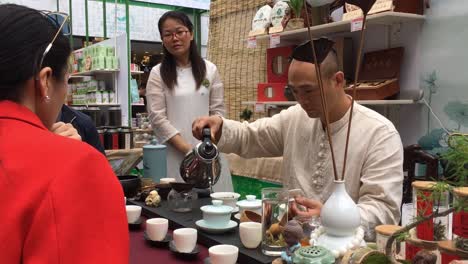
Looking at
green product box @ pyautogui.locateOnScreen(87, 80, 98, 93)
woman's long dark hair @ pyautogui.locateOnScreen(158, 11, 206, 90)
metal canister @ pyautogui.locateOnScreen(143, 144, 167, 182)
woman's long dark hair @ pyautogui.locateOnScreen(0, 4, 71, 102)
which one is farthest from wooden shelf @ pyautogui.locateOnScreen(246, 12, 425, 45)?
green product box @ pyautogui.locateOnScreen(87, 80, 98, 93)

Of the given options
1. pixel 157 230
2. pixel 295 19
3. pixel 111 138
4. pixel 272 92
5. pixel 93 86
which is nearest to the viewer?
pixel 157 230

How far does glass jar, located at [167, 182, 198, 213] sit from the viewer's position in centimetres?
179

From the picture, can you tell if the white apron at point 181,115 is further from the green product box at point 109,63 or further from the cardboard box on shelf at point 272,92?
the green product box at point 109,63

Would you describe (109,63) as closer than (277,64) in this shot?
No

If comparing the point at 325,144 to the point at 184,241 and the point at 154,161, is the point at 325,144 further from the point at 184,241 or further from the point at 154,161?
the point at 154,161

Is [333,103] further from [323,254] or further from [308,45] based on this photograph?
[323,254]

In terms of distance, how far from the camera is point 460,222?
87cm

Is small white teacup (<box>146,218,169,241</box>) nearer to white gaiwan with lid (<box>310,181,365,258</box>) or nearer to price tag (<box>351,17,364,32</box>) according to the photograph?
white gaiwan with lid (<box>310,181,365,258</box>)

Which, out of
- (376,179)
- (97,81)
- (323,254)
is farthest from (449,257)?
(97,81)

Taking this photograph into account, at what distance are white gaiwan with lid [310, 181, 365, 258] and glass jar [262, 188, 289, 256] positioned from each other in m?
0.15

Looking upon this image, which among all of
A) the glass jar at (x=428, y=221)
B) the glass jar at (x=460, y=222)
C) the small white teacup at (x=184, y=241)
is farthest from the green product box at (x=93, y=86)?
the glass jar at (x=460, y=222)

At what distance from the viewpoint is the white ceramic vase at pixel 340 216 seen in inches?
44.4

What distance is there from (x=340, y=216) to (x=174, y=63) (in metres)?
2.06

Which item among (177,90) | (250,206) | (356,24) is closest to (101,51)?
(177,90)
